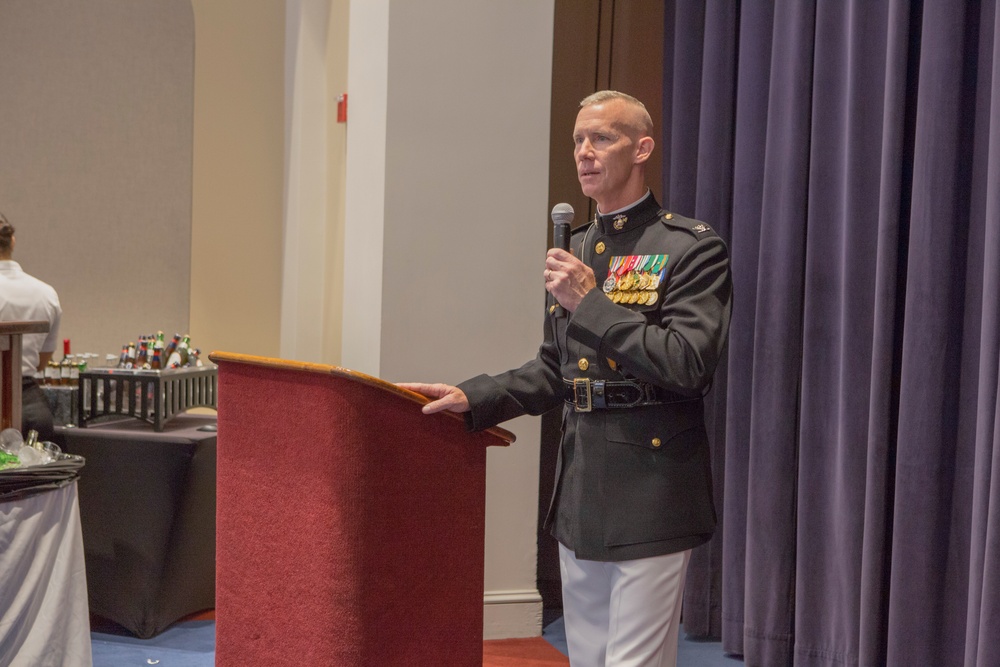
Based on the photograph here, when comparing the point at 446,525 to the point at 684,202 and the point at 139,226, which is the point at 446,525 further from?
the point at 139,226

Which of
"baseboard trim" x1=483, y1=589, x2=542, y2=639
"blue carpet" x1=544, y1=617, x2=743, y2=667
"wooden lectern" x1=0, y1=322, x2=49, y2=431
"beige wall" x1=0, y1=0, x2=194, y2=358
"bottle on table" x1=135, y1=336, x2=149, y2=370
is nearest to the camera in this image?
"wooden lectern" x1=0, y1=322, x2=49, y2=431

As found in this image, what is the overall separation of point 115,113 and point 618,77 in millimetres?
2697

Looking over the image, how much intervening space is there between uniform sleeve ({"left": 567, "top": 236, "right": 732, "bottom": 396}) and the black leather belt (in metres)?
0.03

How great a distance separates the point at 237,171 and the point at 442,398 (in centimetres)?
366

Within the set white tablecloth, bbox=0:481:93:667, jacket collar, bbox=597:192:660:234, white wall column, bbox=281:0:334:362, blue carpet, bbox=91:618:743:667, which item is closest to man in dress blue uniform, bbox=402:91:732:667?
jacket collar, bbox=597:192:660:234

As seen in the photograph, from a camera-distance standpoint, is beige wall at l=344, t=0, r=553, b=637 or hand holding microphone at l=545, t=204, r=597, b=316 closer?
hand holding microphone at l=545, t=204, r=597, b=316

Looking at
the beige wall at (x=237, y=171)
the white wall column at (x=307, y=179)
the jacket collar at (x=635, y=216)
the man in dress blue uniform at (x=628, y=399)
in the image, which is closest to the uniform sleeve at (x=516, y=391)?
the man in dress blue uniform at (x=628, y=399)

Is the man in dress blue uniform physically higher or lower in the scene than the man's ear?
lower

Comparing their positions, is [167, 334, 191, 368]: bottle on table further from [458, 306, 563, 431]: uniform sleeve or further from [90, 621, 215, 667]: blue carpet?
[458, 306, 563, 431]: uniform sleeve

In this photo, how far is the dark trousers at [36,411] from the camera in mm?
3369

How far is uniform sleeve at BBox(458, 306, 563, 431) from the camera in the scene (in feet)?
6.01

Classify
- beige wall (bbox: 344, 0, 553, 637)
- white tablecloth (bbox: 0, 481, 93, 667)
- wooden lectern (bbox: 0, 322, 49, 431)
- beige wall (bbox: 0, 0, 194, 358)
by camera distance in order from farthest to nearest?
beige wall (bbox: 0, 0, 194, 358) < beige wall (bbox: 344, 0, 553, 637) < wooden lectern (bbox: 0, 322, 49, 431) < white tablecloth (bbox: 0, 481, 93, 667)

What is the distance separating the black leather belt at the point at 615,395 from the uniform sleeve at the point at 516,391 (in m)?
0.13

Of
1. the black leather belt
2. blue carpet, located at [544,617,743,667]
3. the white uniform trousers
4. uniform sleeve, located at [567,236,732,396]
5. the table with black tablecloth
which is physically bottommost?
blue carpet, located at [544,617,743,667]
